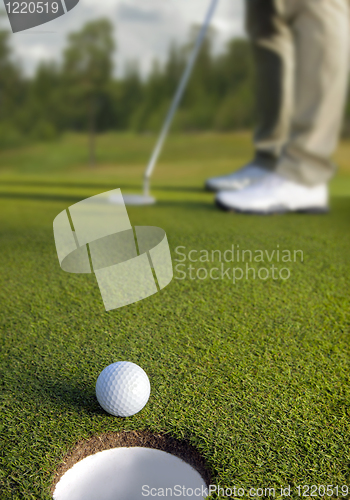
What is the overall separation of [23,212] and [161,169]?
2977 millimetres

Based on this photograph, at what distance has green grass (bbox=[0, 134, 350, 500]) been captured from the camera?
0.97 metres

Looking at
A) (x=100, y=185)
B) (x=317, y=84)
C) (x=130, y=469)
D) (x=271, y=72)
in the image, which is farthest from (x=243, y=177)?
(x=130, y=469)

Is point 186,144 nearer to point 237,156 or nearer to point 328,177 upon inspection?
point 237,156

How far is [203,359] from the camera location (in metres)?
1.30

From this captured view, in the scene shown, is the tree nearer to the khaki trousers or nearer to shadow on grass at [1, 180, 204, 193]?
shadow on grass at [1, 180, 204, 193]

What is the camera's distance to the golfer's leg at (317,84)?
9.05 feet

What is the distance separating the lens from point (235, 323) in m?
1.52

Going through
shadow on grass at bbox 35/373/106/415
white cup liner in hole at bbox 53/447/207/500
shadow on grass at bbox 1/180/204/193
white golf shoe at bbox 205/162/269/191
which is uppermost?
shadow on grass at bbox 35/373/106/415

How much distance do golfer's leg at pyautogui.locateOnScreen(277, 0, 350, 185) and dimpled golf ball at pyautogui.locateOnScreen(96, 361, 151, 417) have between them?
223 centimetres

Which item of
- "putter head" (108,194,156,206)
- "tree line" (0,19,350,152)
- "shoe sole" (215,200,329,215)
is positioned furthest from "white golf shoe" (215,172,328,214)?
"tree line" (0,19,350,152)

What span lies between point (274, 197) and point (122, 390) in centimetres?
222

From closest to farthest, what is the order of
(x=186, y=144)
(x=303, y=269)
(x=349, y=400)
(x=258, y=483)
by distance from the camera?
(x=258, y=483) → (x=349, y=400) → (x=303, y=269) → (x=186, y=144)

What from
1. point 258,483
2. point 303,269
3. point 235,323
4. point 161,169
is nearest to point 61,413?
point 258,483

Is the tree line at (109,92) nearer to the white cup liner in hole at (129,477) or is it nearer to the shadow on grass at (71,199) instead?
the shadow on grass at (71,199)
